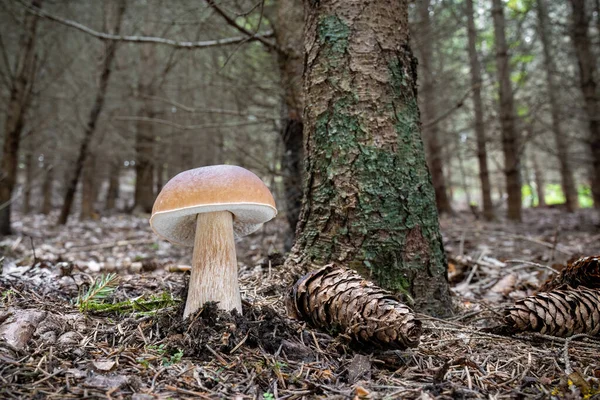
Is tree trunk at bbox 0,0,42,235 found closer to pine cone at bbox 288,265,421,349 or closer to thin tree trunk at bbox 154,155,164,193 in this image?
thin tree trunk at bbox 154,155,164,193

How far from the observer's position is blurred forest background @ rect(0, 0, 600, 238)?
4699 millimetres

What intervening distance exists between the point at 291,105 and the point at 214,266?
2993mm

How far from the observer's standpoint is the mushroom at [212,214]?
5.84 ft

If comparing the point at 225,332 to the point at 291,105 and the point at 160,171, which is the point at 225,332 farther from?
the point at 160,171

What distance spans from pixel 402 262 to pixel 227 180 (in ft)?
4.13

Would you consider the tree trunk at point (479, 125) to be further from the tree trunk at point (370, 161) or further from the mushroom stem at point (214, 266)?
the mushroom stem at point (214, 266)

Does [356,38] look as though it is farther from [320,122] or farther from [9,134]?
[9,134]

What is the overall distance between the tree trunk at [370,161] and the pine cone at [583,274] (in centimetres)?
70

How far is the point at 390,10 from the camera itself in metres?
Result: 2.53

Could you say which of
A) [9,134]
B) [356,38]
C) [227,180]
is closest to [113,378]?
[227,180]

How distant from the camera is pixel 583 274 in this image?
7.23 feet

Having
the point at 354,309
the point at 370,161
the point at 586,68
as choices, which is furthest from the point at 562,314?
the point at 586,68

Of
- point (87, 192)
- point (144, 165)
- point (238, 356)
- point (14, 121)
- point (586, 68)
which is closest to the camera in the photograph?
point (238, 356)

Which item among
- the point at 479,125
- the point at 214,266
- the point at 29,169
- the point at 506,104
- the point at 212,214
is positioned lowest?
the point at 214,266
